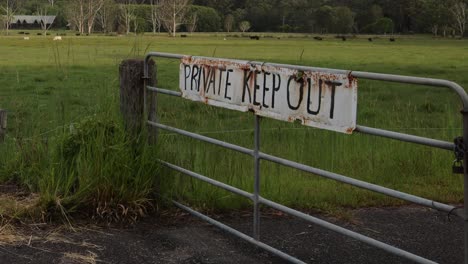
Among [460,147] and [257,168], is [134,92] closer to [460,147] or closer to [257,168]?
[257,168]

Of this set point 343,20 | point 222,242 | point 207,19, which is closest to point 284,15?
point 207,19

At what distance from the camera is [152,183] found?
19.0 ft

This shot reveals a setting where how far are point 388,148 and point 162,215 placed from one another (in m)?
3.46

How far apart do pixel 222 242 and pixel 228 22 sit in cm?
14588

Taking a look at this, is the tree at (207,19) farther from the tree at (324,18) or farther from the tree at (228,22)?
the tree at (324,18)

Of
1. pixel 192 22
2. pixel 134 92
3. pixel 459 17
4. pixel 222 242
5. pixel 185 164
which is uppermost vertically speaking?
pixel 459 17

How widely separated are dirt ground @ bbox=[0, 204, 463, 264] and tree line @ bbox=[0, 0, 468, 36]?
368 ft

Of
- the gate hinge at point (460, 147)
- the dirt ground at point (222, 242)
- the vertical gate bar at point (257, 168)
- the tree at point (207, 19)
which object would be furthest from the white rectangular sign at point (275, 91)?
the tree at point (207, 19)

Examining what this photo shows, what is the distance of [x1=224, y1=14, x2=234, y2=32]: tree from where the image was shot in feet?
488

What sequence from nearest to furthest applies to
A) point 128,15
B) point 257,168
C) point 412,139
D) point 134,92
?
1. point 412,139
2. point 257,168
3. point 134,92
4. point 128,15

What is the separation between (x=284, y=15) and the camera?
507 ft

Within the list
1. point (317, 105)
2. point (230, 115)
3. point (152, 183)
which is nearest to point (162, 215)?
point (152, 183)

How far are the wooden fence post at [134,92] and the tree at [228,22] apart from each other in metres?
144

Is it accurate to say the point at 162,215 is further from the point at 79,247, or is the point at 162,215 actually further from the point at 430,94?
the point at 430,94
